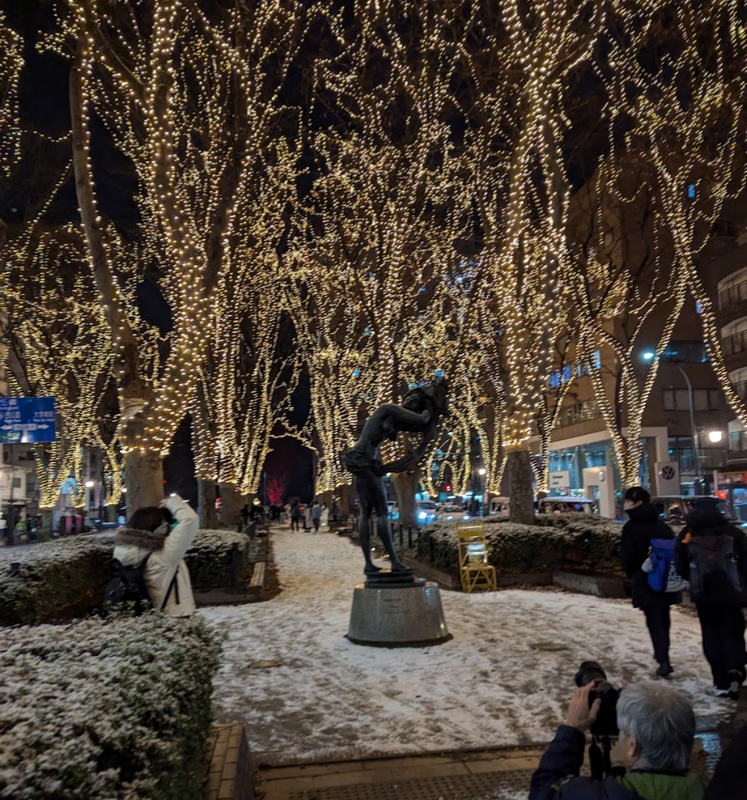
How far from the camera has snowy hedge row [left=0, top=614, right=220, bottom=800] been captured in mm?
2172

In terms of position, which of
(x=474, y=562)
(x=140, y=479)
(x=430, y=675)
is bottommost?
(x=430, y=675)

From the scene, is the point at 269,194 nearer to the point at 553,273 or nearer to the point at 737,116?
the point at 553,273

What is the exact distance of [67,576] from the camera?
9734 millimetres

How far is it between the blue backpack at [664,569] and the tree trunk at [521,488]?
28.1 ft

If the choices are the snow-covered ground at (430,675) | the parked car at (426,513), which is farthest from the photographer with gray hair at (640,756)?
the parked car at (426,513)

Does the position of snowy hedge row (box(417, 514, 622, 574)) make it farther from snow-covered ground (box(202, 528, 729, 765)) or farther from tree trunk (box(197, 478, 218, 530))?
tree trunk (box(197, 478, 218, 530))

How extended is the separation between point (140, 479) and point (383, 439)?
453 cm

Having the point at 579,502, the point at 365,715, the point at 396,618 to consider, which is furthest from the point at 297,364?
the point at 365,715

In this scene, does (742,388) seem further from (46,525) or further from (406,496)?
(46,525)

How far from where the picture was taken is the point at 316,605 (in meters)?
11.9

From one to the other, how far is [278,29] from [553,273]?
25.8ft

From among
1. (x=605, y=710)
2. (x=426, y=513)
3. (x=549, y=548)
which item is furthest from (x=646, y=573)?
(x=426, y=513)

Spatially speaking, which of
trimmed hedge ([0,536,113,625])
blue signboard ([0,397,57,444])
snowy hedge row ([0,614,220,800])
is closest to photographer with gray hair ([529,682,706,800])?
snowy hedge row ([0,614,220,800])

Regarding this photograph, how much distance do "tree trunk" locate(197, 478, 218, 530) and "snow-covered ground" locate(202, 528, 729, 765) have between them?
7.38 metres
